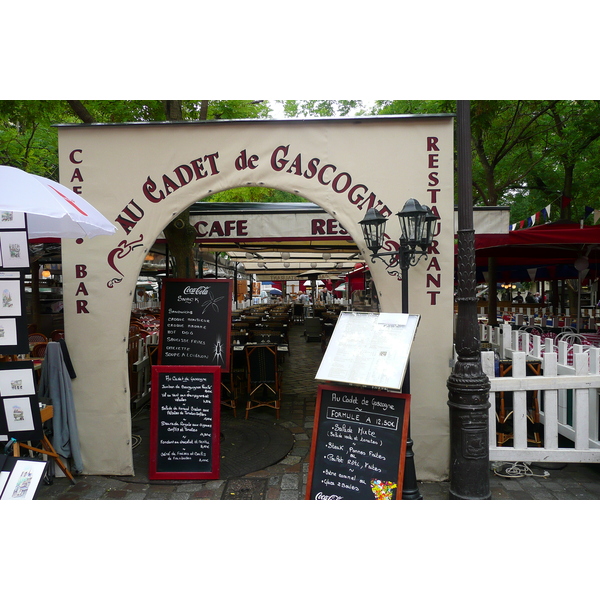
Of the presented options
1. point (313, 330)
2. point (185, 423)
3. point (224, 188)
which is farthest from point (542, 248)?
point (313, 330)

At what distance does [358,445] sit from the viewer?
3471 mm

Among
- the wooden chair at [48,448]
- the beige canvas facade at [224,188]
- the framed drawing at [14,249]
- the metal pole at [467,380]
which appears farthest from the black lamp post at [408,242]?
the wooden chair at [48,448]

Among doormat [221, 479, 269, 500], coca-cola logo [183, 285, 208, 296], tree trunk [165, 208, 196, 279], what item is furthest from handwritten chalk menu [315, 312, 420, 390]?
tree trunk [165, 208, 196, 279]

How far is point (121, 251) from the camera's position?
477cm

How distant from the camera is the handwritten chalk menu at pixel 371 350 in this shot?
11.1 ft

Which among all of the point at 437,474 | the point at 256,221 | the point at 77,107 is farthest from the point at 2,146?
the point at 437,474

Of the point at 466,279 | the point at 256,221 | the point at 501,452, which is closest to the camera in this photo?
the point at 466,279

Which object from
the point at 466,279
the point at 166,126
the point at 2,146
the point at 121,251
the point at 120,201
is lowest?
the point at 466,279

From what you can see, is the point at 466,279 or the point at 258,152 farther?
the point at 258,152

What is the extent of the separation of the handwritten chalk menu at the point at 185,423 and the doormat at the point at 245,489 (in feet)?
0.82

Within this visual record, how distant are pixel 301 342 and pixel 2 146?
1044 centimetres

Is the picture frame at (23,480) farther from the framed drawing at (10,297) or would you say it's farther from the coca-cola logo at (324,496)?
the coca-cola logo at (324,496)

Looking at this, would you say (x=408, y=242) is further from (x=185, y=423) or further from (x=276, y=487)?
(x=185, y=423)

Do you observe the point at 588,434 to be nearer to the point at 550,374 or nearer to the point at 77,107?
the point at 550,374
